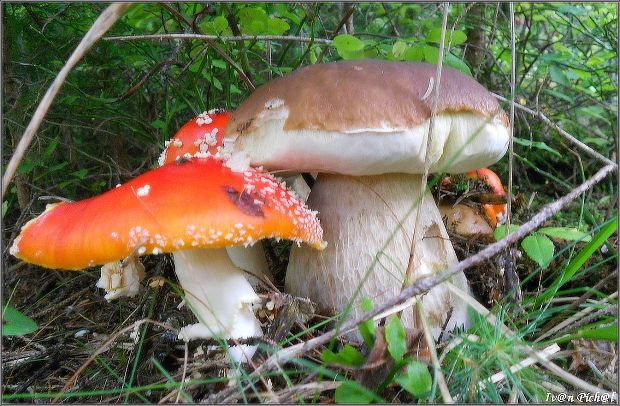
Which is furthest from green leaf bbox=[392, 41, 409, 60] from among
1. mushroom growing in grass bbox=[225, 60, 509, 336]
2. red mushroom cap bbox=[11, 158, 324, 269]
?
red mushroom cap bbox=[11, 158, 324, 269]

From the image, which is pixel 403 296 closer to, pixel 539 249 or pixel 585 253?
pixel 539 249

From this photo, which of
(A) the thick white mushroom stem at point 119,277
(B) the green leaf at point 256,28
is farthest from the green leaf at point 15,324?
(B) the green leaf at point 256,28

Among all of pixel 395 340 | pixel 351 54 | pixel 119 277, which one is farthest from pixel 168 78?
pixel 395 340

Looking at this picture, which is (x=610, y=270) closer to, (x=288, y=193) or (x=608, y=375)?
(x=608, y=375)

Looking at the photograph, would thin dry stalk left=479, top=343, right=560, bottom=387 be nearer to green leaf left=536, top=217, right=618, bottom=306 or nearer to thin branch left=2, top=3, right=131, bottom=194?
green leaf left=536, top=217, right=618, bottom=306

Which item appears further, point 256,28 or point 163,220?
point 256,28

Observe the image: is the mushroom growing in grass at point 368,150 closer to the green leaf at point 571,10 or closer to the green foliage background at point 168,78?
the green foliage background at point 168,78
